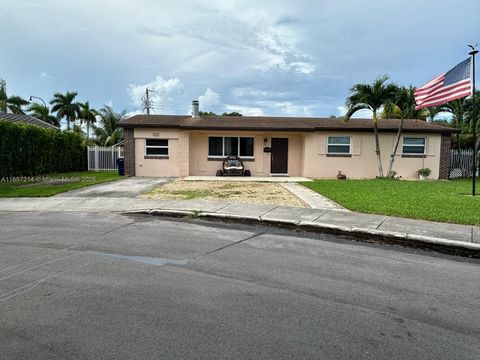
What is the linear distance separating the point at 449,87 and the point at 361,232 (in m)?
8.52

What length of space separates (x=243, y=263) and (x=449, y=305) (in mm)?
2635

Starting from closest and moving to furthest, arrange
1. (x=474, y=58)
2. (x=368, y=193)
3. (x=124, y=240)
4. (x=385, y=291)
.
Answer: (x=385, y=291), (x=124, y=240), (x=474, y=58), (x=368, y=193)

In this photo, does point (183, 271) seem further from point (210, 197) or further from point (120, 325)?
point (210, 197)

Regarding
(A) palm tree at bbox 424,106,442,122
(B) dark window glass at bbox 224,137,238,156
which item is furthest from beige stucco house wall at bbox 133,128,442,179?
(A) palm tree at bbox 424,106,442,122

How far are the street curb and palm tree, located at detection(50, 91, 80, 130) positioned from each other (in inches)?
1686

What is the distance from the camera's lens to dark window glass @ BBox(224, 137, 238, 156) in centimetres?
2164

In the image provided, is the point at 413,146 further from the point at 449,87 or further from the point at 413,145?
the point at 449,87

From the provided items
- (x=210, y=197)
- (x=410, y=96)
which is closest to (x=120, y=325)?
(x=210, y=197)

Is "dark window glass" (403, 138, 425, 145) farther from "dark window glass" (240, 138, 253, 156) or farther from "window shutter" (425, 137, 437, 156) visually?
"dark window glass" (240, 138, 253, 156)

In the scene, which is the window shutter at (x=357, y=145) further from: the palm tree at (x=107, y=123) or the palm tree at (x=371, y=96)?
the palm tree at (x=107, y=123)

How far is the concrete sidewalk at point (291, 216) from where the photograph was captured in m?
6.70

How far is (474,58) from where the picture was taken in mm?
11555

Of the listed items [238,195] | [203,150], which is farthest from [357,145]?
[238,195]

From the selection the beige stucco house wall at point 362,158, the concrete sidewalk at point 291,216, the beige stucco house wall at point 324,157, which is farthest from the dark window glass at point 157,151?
the concrete sidewalk at point 291,216
